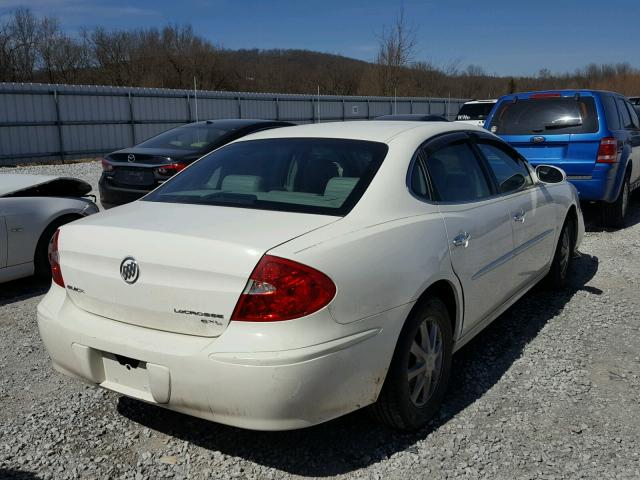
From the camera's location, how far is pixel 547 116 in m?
7.75

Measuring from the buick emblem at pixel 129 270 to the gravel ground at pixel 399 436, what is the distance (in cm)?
87

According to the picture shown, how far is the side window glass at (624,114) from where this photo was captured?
8336 millimetres

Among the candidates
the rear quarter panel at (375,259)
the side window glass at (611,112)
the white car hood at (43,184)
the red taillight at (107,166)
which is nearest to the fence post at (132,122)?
the red taillight at (107,166)

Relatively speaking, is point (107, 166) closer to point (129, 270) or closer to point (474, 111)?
point (129, 270)

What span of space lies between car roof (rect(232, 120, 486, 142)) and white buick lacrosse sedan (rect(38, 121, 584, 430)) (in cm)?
2

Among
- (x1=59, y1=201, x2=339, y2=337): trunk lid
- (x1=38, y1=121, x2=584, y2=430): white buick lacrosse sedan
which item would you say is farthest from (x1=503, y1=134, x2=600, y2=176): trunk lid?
(x1=59, y1=201, x2=339, y2=337): trunk lid

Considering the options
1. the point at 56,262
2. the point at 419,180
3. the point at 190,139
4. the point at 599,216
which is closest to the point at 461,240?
the point at 419,180

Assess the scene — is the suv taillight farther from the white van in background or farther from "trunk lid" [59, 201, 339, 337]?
the white van in background

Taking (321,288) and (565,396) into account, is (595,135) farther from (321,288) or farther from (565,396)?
(321,288)

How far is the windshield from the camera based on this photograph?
7637 mm

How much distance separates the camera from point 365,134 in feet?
11.2

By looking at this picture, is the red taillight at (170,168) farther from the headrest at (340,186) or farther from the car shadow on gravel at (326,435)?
the headrest at (340,186)

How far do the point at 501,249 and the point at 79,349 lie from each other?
241cm

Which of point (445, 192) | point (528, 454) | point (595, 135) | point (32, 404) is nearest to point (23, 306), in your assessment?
point (32, 404)
